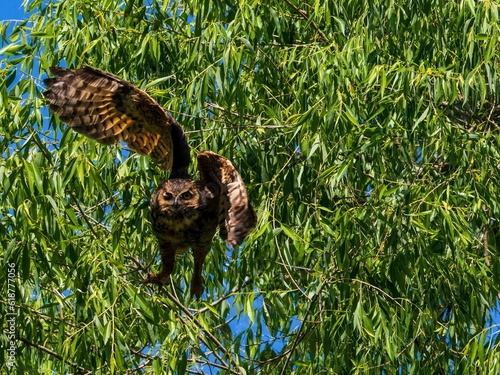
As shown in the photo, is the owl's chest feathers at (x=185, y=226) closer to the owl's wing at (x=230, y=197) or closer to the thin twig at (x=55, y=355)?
the owl's wing at (x=230, y=197)

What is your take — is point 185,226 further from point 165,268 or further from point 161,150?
point 161,150

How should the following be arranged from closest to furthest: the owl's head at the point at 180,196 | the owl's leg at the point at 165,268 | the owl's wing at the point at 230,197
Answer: the owl's wing at the point at 230,197, the owl's head at the point at 180,196, the owl's leg at the point at 165,268

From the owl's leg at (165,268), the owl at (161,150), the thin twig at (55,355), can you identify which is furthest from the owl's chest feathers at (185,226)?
the thin twig at (55,355)

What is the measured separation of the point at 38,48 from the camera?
21.2ft

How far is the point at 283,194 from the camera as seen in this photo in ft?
19.2

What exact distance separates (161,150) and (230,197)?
0.91 meters

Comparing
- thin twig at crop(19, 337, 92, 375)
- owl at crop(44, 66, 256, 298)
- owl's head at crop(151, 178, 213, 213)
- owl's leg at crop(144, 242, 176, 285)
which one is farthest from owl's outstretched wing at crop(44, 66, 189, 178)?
thin twig at crop(19, 337, 92, 375)

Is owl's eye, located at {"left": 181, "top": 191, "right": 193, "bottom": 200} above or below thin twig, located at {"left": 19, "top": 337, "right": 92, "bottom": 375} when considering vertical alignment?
above

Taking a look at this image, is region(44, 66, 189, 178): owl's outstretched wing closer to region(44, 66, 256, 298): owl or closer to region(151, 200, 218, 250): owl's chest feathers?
region(44, 66, 256, 298): owl

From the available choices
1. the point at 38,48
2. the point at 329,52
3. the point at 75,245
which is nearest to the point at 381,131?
the point at 329,52

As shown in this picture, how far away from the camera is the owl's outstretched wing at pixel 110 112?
5531mm

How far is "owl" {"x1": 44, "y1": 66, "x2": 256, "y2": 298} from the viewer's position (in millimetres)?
5309

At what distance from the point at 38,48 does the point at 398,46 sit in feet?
5.99

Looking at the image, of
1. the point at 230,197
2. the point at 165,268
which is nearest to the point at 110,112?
the point at 165,268
